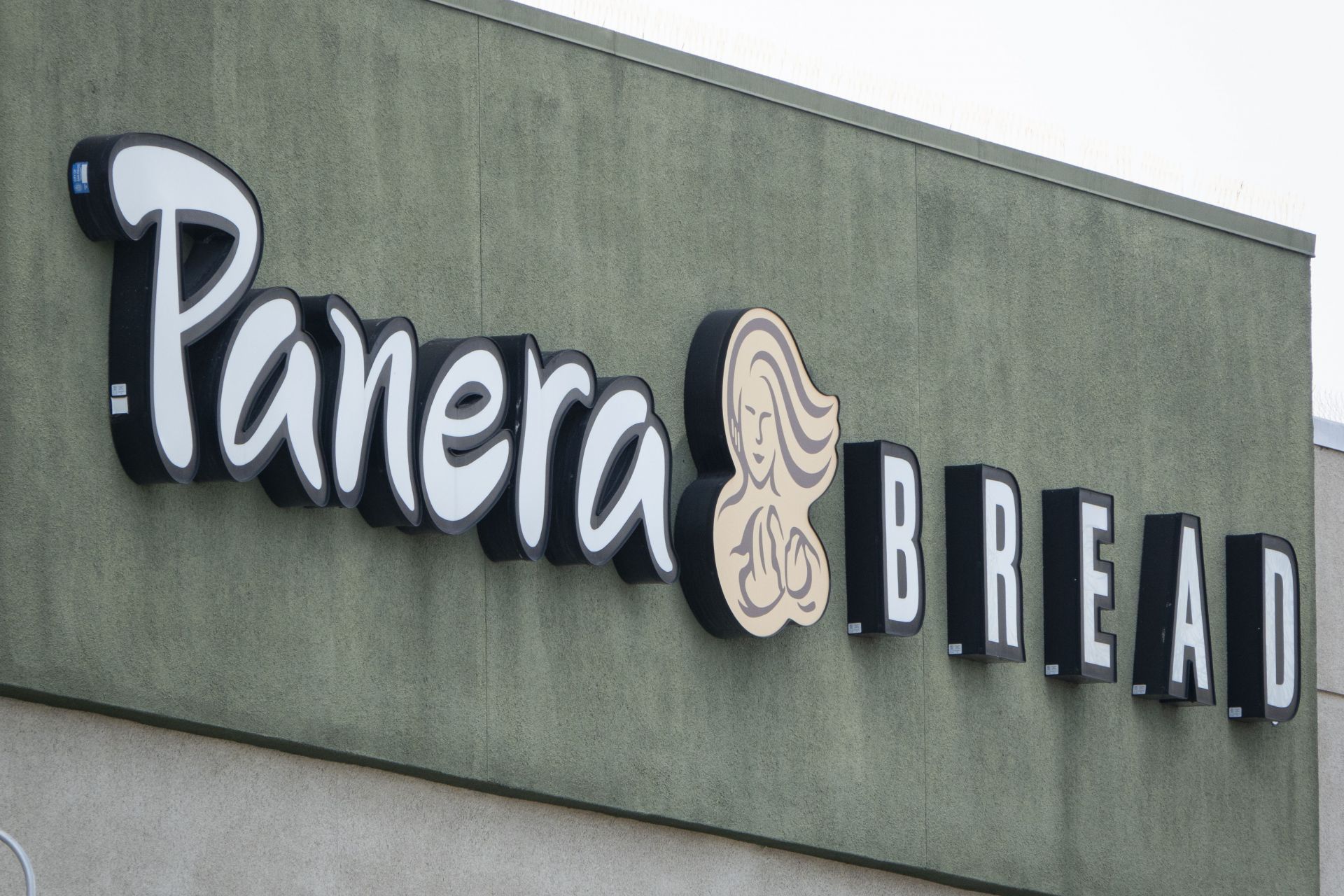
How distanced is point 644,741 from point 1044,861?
3.35m

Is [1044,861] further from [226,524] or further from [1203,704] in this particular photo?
[226,524]

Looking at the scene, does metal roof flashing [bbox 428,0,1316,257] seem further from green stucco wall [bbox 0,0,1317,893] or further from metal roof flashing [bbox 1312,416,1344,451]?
metal roof flashing [bbox 1312,416,1344,451]

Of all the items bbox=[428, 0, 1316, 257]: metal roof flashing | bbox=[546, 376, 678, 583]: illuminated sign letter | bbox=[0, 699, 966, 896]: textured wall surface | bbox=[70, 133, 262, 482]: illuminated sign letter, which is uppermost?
bbox=[428, 0, 1316, 257]: metal roof flashing

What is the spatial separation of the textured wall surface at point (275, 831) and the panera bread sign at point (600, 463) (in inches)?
44.9

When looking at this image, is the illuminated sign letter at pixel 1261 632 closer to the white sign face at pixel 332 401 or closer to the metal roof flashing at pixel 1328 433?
the metal roof flashing at pixel 1328 433

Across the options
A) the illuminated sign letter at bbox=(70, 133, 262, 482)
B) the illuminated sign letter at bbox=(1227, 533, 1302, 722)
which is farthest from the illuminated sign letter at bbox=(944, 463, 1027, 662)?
the illuminated sign letter at bbox=(70, 133, 262, 482)

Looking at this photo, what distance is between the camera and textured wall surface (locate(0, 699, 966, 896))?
8.93 meters

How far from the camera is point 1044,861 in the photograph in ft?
44.0

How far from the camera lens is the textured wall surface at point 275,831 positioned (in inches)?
352

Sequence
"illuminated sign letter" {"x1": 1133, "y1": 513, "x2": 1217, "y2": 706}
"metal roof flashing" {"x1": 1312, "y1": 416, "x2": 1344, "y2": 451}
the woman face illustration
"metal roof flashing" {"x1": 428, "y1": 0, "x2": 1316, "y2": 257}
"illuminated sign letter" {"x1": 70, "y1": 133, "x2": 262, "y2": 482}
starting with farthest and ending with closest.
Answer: "metal roof flashing" {"x1": 1312, "y1": 416, "x2": 1344, "y2": 451}
"illuminated sign letter" {"x1": 1133, "y1": 513, "x2": 1217, "y2": 706}
the woman face illustration
"metal roof flashing" {"x1": 428, "y1": 0, "x2": 1316, "y2": 257}
"illuminated sign letter" {"x1": 70, "y1": 133, "x2": 262, "y2": 482}

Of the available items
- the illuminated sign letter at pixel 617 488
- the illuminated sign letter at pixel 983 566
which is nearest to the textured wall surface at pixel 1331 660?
the illuminated sign letter at pixel 983 566

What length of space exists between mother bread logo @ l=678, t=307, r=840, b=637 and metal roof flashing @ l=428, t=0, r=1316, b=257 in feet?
4.60

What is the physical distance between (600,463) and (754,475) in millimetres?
1234

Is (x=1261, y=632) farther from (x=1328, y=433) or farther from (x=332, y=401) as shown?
(x=332, y=401)
